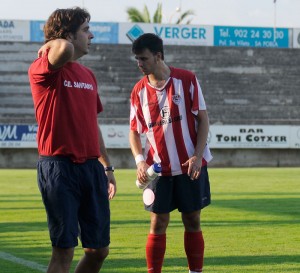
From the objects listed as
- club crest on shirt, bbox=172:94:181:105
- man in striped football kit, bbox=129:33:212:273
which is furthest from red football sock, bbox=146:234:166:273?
club crest on shirt, bbox=172:94:181:105

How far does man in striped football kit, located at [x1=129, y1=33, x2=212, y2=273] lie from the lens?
7703mm

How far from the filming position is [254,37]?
169 feet

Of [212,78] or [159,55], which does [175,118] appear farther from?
[212,78]

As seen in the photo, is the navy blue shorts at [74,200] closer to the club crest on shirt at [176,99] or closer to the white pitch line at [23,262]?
the club crest on shirt at [176,99]

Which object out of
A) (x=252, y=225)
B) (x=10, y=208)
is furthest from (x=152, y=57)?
(x=10, y=208)

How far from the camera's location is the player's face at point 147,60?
25.1 ft

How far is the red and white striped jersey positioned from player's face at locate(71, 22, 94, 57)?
5.38 ft

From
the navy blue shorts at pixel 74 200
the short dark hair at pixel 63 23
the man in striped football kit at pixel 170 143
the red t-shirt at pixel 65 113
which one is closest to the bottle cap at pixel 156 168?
the man in striped football kit at pixel 170 143

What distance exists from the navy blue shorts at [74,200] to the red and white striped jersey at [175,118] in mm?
1482

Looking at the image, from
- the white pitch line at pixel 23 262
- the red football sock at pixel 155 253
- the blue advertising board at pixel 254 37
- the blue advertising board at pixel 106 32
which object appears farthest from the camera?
the blue advertising board at pixel 254 37

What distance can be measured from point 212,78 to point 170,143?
4158 centimetres

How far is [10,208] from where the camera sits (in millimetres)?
17047

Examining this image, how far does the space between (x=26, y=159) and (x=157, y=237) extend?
3408cm

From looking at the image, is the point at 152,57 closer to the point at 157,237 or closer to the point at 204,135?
the point at 204,135
